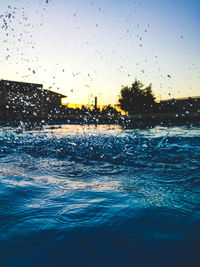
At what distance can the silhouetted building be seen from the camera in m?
26.5

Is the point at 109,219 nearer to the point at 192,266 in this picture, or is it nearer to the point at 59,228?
the point at 59,228

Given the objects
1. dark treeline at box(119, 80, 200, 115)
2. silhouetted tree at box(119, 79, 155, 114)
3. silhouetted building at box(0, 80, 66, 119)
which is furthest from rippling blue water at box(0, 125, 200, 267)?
silhouetted tree at box(119, 79, 155, 114)

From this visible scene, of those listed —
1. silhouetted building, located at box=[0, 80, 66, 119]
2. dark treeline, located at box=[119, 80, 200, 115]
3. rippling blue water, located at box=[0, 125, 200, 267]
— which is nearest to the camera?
rippling blue water, located at box=[0, 125, 200, 267]

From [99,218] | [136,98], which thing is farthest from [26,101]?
[99,218]

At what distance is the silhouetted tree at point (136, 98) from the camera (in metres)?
42.9

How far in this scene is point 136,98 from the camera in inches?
1747

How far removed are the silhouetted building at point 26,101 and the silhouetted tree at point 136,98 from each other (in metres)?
16.1

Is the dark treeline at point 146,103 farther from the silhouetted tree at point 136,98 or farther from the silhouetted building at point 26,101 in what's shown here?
the silhouetted building at point 26,101

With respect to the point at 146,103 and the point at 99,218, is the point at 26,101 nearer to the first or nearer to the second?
the point at 146,103

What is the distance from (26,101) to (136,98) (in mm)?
23289

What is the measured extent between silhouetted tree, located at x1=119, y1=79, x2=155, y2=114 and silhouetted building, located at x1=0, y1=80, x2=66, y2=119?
52.9 feet

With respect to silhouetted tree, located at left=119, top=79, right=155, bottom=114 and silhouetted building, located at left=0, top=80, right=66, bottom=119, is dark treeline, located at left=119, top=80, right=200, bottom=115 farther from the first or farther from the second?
silhouetted building, located at left=0, top=80, right=66, bottom=119

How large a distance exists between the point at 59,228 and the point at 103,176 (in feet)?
4.94

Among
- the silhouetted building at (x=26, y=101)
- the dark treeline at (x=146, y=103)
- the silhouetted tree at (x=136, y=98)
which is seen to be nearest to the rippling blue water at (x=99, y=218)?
the silhouetted building at (x=26, y=101)
